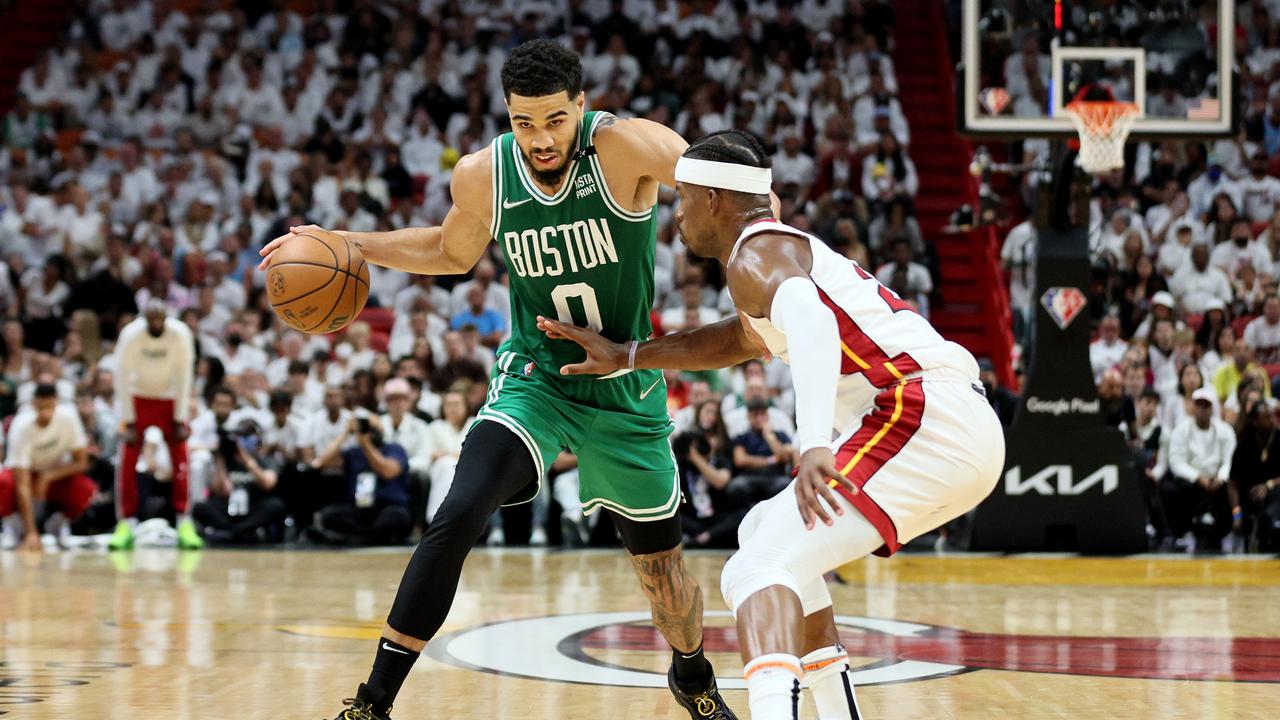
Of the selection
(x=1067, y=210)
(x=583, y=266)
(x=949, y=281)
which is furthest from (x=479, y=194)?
(x=949, y=281)

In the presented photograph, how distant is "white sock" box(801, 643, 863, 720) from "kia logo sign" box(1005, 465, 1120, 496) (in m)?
6.87

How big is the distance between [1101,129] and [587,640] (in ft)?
18.1

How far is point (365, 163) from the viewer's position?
53.5ft

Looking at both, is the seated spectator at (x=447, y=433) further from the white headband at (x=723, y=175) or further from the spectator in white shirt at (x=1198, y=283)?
the white headband at (x=723, y=175)

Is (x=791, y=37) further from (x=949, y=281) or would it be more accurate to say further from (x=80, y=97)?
(x=80, y=97)

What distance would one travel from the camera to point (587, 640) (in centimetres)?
636

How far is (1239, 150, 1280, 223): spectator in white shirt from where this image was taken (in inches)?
593

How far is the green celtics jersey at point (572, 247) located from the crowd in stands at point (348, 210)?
6.49 meters

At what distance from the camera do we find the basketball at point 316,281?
4676mm

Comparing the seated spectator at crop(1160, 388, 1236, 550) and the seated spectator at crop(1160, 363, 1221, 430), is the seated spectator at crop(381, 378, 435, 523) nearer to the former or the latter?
the seated spectator at crop(1160, 388, 1236, 550)

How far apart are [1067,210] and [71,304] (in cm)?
1003

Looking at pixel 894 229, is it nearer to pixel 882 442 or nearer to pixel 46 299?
pixel 46 299

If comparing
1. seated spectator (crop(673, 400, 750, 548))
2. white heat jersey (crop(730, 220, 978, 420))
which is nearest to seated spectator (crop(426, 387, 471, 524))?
seated spectator (crop(673, 400, 750, 548))

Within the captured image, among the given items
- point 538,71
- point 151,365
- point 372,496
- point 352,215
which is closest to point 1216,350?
point 372,496
